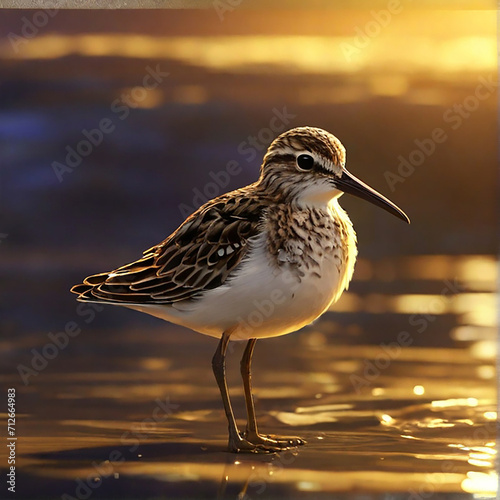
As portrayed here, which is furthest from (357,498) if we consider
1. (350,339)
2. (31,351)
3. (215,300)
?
(31,351)

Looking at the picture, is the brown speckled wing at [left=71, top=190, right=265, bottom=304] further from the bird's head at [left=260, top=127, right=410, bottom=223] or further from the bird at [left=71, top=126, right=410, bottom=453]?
the bird's head at [left=260, top=127, right=410, bottom=223]

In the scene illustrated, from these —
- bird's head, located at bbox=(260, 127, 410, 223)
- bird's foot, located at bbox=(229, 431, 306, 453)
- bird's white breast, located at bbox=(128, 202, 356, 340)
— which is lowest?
bird's foot, located at bbox=(229, 431, 306, 453)

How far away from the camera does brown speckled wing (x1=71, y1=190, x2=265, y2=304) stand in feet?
11.8

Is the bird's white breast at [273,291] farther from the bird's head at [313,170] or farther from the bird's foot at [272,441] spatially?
the bird's foot at [272,441]

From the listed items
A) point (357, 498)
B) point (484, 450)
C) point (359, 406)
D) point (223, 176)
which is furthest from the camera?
point (223, 176)

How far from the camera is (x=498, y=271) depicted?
14.4 feet

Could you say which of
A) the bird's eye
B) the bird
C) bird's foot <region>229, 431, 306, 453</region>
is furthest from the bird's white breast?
bird's foot <region>229, 431, 306, 453</region>

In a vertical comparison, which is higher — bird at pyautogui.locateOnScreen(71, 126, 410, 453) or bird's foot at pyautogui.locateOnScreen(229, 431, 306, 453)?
bird at pyautogui.locateOnScreen(71, 126, 410, 453)

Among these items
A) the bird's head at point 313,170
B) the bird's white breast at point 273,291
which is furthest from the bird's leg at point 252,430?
the bird's head at point 313,170

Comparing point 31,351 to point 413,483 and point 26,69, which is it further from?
point 413,483

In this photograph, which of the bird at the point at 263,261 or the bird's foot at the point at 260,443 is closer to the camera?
the bird at the point at 263,261

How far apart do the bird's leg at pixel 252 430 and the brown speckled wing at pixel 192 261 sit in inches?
16.8

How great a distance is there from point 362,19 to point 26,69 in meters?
1.71

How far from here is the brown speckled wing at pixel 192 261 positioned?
142 inches
